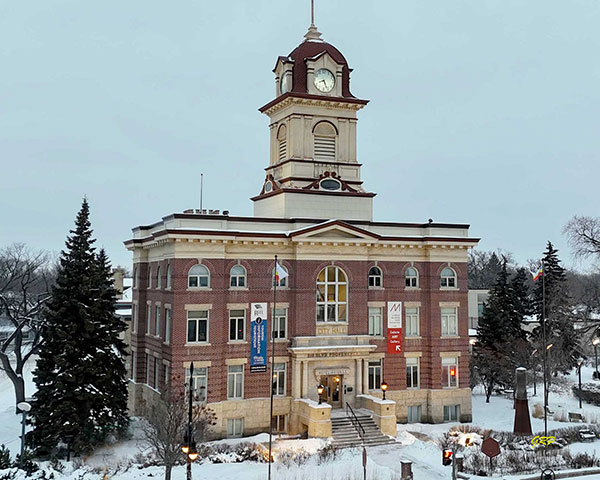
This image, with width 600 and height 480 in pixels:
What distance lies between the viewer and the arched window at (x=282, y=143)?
38.2 metres

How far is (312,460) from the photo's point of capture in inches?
1037

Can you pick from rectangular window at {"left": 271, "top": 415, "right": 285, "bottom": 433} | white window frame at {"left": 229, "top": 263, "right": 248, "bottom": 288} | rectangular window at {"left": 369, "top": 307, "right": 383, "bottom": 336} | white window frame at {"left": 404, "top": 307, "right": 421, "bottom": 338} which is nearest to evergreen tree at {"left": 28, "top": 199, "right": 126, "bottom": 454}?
white window frame at {"left": 229, "top": 263, "right": 248, "bottom": 288}

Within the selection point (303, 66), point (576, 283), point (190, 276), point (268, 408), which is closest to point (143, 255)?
point (190, 276)

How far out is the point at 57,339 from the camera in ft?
94.8

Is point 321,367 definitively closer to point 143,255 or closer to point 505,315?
point 143,255

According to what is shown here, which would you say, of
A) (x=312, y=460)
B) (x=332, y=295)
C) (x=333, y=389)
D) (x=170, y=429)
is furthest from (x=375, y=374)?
(x=170, y=429)

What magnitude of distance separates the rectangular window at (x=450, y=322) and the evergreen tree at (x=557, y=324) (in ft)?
17.4

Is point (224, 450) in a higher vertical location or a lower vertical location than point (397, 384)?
lower

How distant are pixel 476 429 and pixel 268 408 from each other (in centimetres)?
1125

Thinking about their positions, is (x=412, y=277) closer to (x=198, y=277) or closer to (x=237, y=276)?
(x=237, y=276)

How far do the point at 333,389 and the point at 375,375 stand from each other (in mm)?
2840

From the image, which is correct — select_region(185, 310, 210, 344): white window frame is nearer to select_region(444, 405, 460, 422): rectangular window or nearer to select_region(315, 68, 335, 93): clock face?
select_region(444, 405, 460, 422): rectangular window

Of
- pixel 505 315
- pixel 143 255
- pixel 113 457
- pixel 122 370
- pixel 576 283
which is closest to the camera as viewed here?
pixel 113 457

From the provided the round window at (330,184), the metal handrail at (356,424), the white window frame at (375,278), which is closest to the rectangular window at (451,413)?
the metal handrail at (356,424)
